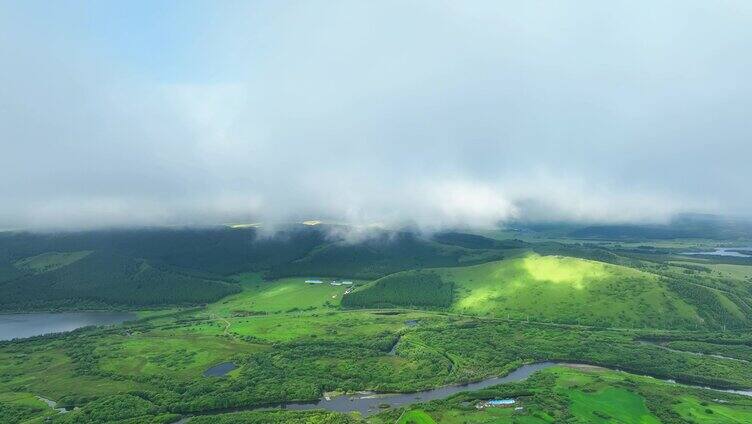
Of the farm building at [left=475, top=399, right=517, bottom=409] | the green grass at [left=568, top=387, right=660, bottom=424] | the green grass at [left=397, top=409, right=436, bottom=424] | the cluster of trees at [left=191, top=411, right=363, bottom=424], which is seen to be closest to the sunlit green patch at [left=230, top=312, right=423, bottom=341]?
the cluster of trees at [left=191, top=411, right=363, bottom=424]

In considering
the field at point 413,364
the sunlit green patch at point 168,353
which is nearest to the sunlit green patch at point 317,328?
the field at point 413,364

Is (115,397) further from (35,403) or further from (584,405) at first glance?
(584,405)

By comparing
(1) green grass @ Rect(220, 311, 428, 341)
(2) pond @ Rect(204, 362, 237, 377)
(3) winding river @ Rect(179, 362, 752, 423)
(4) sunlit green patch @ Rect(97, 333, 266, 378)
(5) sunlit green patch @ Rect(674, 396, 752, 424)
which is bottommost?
(3) winding river @ Rect(179, 362, 752, 423)

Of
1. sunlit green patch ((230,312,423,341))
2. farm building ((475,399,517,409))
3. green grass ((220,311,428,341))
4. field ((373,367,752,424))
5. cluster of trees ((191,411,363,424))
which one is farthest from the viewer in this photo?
sunlit green patch ((230,312,423,341))

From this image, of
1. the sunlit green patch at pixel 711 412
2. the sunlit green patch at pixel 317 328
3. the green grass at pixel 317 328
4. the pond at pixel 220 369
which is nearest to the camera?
the sunlit green patch at pixel 711 412

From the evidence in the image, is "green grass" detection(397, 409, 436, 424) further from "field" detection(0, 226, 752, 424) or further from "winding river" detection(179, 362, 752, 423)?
"winding river" detection(179, 362, 752, 423)

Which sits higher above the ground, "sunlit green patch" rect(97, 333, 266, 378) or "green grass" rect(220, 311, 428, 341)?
"green grass" rect(220, 311, 428, 341)

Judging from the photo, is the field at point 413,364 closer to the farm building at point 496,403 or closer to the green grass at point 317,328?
the green grass at point 317,328

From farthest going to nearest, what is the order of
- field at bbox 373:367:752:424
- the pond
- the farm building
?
the pond < the farm building < field at bbox 373:367:752:424

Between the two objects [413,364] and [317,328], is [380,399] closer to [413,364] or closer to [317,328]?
[413,364]

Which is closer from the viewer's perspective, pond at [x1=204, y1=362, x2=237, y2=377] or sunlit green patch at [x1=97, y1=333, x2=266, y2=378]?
pond at [x1=204, y1=362, x2=237, y2=377]

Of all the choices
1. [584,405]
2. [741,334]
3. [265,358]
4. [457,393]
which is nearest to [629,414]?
[584,405]
